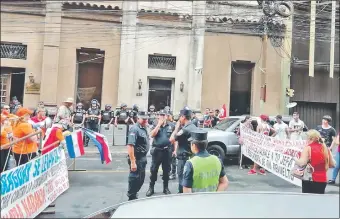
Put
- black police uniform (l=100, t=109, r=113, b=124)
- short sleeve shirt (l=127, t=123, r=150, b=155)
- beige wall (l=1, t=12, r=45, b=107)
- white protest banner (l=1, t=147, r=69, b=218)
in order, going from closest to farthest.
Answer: white protest banner (l=1, t=147, r=69, b=218), short sleeve shirt (l=127, t=123, r=150, b=155), black police uniform (l=100, t=109, r=113, b=124), beige wall (l=1, t=12, r=45, b=107)

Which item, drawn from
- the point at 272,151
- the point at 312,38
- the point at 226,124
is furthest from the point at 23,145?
the point at 312,38

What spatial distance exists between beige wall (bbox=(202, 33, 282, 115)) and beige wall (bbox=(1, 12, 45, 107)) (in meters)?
7.63

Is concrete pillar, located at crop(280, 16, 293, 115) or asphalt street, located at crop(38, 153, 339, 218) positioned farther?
concrete pillar, located at crop(280, 16, 293, 115)

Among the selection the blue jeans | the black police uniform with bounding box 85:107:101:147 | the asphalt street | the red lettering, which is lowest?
the asphalt street

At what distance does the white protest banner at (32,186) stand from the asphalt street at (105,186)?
307mm

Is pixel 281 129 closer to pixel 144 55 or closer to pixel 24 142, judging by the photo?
pixel 24 142

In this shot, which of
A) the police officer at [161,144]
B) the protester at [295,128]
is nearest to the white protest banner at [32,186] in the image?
the police officer at [161,144]

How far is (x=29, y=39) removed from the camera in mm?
17000

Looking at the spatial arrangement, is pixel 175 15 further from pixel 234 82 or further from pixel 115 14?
pixel 234 82

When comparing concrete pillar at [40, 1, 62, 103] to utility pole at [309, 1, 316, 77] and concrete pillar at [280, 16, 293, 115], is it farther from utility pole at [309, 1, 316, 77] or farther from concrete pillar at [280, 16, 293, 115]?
utility pole at [309, 1, 316, 77]

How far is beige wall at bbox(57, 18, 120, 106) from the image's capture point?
17.4 m

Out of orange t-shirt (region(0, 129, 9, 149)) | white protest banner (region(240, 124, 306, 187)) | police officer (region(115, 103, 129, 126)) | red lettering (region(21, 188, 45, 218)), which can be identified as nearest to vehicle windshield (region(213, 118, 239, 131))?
white protest banner (region(240, 124, 306, 187))

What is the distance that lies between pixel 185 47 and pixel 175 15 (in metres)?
1.60

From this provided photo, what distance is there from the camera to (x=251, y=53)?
19.1 m
